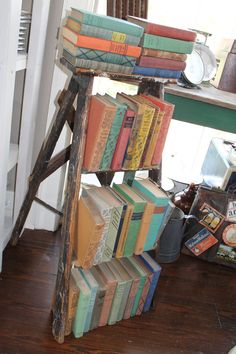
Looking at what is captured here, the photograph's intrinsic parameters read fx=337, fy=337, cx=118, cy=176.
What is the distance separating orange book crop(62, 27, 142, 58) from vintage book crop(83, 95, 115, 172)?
0.51 ft

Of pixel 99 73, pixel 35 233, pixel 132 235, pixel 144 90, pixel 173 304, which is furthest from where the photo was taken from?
pixel 35 233

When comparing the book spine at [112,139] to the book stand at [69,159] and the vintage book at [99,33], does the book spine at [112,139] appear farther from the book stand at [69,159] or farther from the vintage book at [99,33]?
the vintage book at [99,33]

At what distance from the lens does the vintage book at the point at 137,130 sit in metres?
1.09

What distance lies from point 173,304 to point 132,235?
484mm

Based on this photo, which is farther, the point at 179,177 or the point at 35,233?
the point at 179,177

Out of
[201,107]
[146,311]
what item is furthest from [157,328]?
[201,107]

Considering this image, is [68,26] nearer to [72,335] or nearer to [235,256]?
[72,335]

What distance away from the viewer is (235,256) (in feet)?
5.76

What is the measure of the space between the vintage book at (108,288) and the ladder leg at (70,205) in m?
0.15

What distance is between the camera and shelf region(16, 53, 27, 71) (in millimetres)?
1259

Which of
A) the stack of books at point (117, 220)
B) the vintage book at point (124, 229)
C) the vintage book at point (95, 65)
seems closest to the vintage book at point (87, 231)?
the stack of books at point (117, 220)

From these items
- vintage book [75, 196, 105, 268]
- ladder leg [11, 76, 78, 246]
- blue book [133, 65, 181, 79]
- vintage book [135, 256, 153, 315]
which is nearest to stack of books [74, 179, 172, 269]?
vintage book [75, 196, 105, 268]

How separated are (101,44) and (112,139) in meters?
0.29

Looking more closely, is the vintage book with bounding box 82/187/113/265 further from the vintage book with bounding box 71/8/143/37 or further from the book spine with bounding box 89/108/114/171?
the vintage book with bounding box 71/8/143/37
